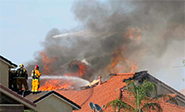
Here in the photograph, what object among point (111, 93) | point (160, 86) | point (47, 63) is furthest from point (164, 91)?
point (47, 63)

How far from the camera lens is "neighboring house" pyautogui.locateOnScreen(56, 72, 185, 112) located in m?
50.0

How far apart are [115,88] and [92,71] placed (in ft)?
92.7

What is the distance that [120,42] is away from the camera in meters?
77.3

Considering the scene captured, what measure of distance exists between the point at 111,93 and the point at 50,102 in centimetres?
2217

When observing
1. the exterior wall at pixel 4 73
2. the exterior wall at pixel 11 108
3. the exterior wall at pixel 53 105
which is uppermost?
the exterior wall at pixel 4 73

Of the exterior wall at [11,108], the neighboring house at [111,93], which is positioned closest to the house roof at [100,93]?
the neighboring house at [111,93]

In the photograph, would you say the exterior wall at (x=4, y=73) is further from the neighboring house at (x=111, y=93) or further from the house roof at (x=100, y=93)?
the house roof at (x=100, y=93)

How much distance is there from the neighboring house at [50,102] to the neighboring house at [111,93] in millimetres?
16017

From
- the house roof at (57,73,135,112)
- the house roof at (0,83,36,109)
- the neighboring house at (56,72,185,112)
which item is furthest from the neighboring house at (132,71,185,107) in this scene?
the house roof at (0,83,36,109)

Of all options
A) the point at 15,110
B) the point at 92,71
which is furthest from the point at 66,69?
the point at 15,110

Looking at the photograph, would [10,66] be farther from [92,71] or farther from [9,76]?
[92,71]

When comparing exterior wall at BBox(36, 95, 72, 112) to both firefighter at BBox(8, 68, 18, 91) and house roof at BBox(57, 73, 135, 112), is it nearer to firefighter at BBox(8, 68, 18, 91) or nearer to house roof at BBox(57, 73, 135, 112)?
firefighter at BBox(8, 68, 18, 91)

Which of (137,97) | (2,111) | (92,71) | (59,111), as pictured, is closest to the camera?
(2,111)

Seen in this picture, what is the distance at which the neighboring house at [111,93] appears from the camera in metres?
50.0
